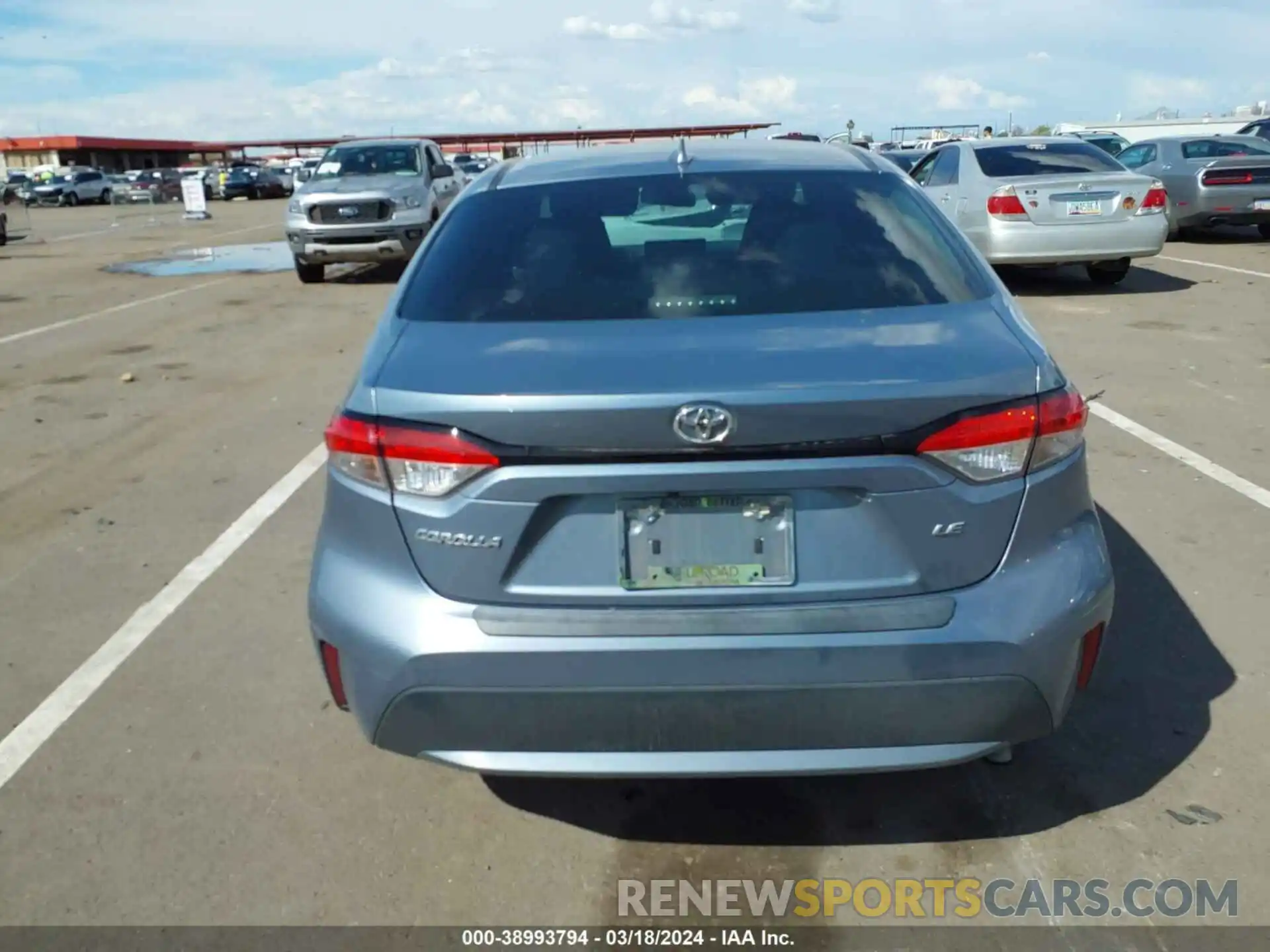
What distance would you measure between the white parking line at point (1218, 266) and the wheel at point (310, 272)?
35.8 ft

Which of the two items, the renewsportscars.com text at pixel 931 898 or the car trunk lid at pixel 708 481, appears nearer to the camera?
the car trunk lid at pixel 708 481

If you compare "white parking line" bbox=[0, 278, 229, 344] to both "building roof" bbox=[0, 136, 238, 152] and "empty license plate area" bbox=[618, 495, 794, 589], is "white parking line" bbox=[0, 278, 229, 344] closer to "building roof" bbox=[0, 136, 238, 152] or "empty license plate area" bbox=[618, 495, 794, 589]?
"empty license plate area" bbox=[618, 495, 794, 589]

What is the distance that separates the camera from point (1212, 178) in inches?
657

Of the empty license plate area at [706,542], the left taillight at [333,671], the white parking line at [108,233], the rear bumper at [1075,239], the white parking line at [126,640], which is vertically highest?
the empty license plate area at [706,542]

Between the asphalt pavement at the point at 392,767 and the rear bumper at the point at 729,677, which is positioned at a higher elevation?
the rear bumper at the point at 729,677

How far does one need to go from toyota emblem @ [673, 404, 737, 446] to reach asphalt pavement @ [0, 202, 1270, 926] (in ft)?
3.89

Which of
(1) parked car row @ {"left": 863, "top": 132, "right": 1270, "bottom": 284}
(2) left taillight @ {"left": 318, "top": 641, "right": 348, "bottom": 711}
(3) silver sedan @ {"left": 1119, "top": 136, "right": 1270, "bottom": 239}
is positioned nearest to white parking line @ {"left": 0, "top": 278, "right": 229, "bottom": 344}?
(1) parked car row @ {"left": 863, "top": 132, "right": 1270, "bottom": 284}

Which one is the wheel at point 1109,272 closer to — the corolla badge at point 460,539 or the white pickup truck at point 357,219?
the white pickup truck at point 357,219

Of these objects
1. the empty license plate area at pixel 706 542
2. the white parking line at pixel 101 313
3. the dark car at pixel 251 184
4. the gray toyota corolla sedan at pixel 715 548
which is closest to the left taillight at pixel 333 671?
the gray toyota corolla sedan at pixel 715 548

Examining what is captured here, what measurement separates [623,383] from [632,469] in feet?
0.61

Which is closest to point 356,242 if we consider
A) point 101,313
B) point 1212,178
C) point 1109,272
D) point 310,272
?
point 310,272

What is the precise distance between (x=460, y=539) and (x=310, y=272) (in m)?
14.4

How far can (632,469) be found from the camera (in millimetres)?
2508

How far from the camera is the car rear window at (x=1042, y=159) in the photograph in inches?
492
